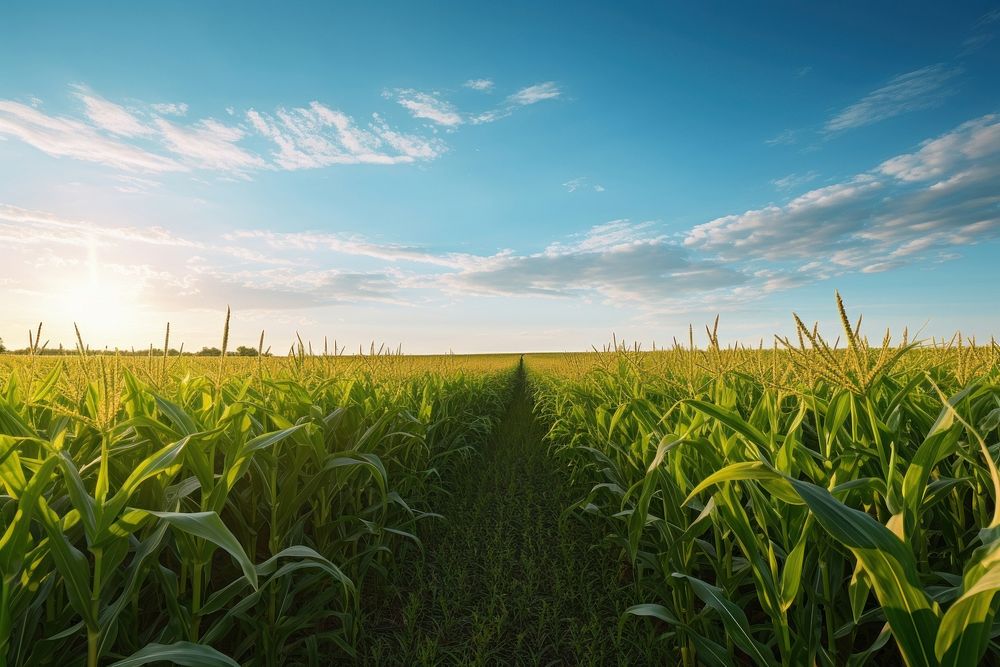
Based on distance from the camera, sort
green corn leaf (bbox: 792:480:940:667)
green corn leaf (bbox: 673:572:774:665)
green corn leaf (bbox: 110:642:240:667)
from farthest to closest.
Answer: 1. green corn leaf (bbox: 673:572:774:665)
2. green corn leaf (bbox: 110:642:240:667)
3. green corn leaf (bbox: 792:480:940:667)

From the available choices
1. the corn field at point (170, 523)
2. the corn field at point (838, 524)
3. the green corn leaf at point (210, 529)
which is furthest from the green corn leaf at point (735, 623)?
the green corn leaf at point (210, 529)

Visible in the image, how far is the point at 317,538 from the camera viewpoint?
3135 mm

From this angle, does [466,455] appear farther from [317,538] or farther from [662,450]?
[662,450]

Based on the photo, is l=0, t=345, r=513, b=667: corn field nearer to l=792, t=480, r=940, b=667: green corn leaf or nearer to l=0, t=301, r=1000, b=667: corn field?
l=0, t=301, r=1000, b=667: corn field

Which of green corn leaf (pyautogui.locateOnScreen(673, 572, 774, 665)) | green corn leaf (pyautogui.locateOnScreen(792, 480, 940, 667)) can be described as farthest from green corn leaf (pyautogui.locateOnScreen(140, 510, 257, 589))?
green corn leaf (pyautogui.locateOnScreen(673, 572, 774, 665))

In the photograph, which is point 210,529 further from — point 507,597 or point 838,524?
point 507,597

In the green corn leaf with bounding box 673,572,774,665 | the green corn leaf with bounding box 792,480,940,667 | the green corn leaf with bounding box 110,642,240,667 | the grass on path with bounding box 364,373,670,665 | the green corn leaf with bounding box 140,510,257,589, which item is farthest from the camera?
the grass on path with bounding box 364,373,670,665

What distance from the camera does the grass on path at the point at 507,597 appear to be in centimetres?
328

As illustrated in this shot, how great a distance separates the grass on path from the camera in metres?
3.28

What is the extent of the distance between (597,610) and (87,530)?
11.0ft

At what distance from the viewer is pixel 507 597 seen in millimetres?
4059

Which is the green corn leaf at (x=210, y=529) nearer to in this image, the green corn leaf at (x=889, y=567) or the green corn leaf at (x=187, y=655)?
the green corn leaf at (x=187, y=655)

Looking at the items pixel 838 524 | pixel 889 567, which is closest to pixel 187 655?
pixel 838 524

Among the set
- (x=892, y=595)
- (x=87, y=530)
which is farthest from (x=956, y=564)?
(x=87, y=530)
